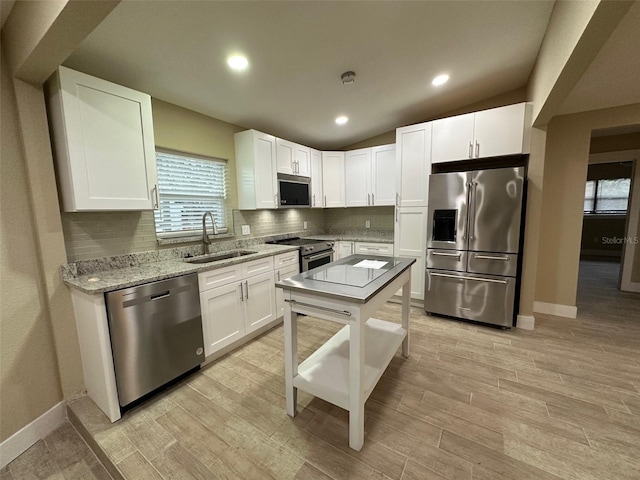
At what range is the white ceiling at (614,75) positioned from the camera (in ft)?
5.80

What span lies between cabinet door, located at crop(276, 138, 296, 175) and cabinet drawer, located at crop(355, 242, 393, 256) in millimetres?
1536

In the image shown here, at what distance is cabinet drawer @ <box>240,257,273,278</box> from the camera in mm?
2570

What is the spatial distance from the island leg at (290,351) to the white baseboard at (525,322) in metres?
2.76

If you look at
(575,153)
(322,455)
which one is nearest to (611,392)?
(322,455)

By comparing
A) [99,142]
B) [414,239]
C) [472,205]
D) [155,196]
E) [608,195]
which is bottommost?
[414,239]

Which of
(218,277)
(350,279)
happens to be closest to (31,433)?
(218,277)

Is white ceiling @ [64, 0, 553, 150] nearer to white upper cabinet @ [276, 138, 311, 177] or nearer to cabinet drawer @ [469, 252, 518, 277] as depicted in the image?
white upper cabinet @ [276, 138, 311, 177]

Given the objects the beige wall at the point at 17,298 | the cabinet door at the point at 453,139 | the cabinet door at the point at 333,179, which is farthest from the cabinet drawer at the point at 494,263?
the beige wall at the point at 17,298

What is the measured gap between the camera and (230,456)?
145 cm

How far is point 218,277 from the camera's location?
229 centimetres

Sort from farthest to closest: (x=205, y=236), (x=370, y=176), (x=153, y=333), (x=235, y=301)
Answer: (x=370, y=176), (x=205, y=236), (x=235, y=301), (x=153, y=333)

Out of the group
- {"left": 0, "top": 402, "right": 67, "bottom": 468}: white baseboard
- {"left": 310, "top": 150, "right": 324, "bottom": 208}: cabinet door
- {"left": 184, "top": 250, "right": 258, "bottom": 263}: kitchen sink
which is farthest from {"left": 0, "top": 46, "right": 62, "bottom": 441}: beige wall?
{"left": 310, "top": 150, "right": 324, "bottom": 208}: cabinet door

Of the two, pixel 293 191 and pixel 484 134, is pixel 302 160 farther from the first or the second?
pixel 484 134

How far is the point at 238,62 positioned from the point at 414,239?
9.32 feet
